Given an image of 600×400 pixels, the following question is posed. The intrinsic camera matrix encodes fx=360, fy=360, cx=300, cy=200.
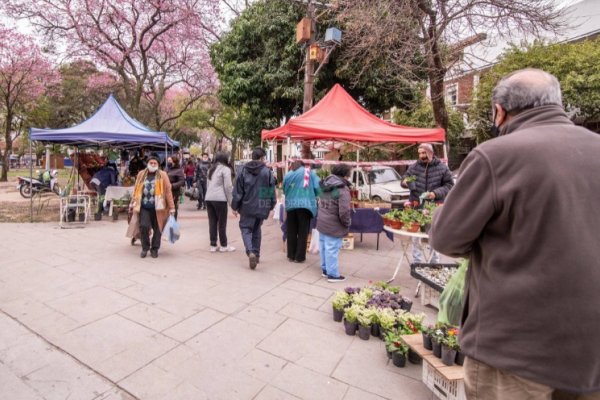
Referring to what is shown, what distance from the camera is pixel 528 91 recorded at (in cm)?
140

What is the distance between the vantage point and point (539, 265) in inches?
48.8

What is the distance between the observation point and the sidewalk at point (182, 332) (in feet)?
8.81

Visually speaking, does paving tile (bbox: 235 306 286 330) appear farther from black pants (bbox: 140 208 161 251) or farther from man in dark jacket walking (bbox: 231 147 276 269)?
black pants (bbox: 140 208 161 251)

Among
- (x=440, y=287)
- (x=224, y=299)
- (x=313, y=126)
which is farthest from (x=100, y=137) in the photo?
(x=440, y=287)

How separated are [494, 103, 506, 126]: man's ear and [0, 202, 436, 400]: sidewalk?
2.06 meters

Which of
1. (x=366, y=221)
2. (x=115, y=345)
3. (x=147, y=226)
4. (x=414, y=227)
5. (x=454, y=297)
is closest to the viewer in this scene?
(x=454, y=297)

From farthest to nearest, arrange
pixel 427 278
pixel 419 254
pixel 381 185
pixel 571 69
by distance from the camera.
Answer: pixel 381 185 → pixel 571 69 → pixel 419 254 → pixel 427 278

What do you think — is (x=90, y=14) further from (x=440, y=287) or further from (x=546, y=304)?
(x=546, y=304)

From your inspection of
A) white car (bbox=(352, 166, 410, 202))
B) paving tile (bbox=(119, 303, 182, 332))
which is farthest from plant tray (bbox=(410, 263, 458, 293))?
white car (bbox=(352, 166, 410, 202))

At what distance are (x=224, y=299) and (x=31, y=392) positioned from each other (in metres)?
2.04

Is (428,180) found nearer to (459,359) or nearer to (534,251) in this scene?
(459,359)

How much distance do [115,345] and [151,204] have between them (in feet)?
10.2

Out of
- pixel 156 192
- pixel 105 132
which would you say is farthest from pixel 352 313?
pixel 105 132

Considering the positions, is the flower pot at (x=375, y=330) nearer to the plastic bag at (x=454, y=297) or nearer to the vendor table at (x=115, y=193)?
the plastic bag at (x=454, y=297)
